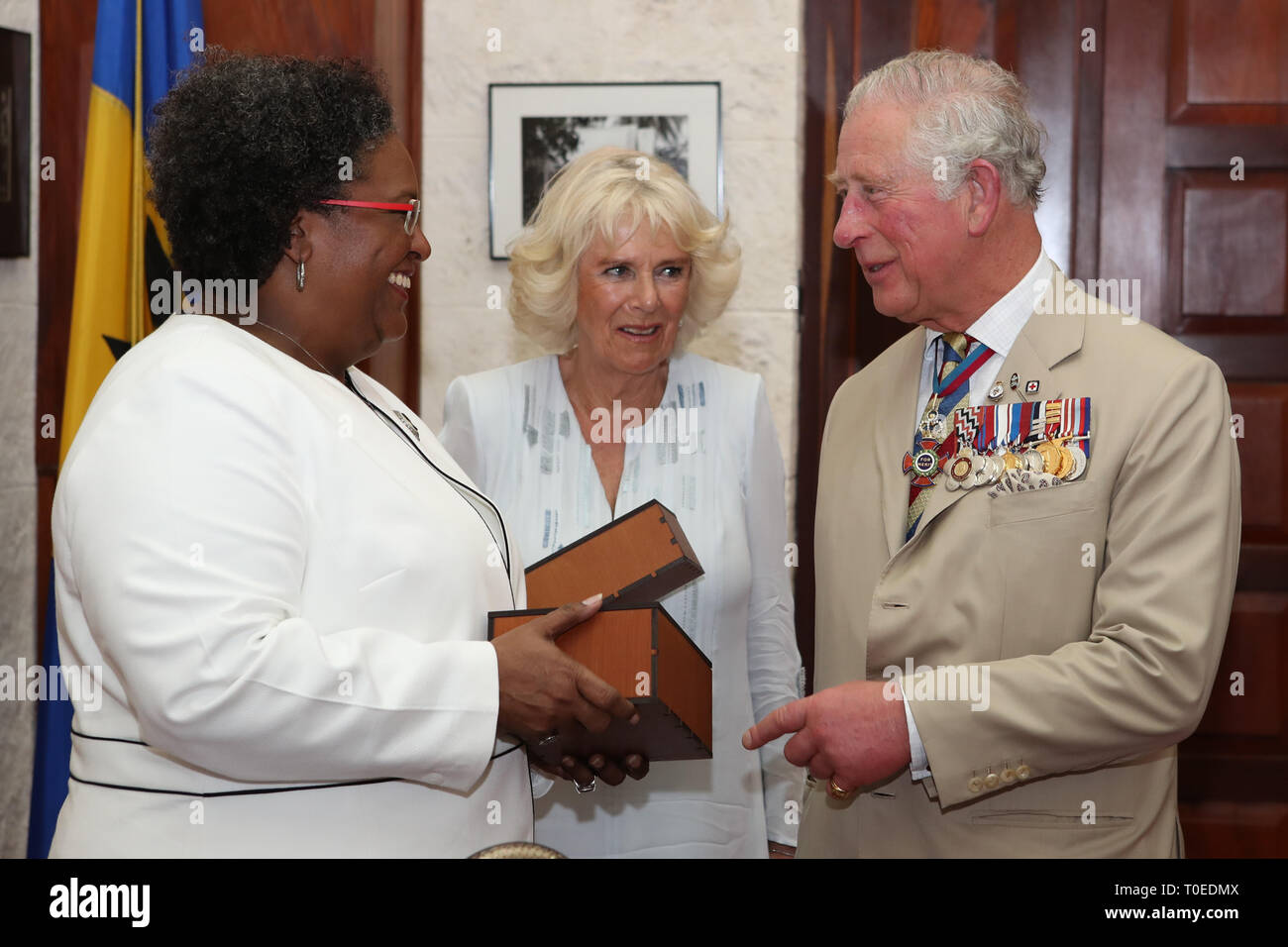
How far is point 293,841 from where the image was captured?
1.36m

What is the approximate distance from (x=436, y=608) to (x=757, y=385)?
1183mm

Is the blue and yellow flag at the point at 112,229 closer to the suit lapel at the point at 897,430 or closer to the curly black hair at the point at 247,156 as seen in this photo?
the curly black hair at the point at 247,156

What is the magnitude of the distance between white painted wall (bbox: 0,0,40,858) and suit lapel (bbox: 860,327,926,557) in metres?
2.44

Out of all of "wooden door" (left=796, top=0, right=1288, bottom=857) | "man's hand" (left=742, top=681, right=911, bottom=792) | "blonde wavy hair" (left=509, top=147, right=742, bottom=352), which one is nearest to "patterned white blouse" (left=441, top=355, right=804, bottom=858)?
"blonde wavy hair" (left=509, top=147, right=742, bottom=352)

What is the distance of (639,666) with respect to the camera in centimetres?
148

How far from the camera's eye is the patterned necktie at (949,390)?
1.72 meters

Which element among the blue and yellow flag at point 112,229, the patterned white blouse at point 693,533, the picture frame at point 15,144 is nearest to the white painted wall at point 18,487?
the picture frame at point 15,144

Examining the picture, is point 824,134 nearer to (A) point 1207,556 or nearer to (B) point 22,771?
(A) point 1207,556

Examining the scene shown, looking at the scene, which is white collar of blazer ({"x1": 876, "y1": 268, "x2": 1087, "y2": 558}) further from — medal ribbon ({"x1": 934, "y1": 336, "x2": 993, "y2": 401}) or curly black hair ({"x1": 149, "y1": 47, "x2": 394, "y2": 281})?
curly black hair ({"x1": 149, "y1": 47, "x2": 394, "y2": 281})

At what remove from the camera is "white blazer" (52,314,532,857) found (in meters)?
1.22

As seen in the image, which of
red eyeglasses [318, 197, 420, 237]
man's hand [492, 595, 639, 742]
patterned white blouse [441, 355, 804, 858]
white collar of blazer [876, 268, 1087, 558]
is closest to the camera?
man's hand [492, 595, 639, 742]

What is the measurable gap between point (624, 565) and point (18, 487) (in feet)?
7.43

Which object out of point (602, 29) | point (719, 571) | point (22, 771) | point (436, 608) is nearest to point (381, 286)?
point (436, 608)
